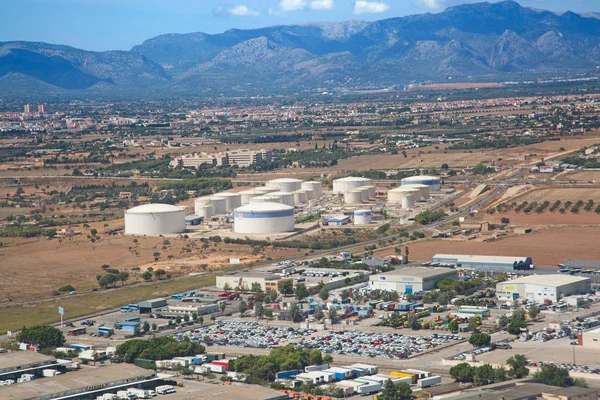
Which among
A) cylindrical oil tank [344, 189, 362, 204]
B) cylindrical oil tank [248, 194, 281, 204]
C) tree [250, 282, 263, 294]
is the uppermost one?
cylindrical oil tank [248, 194, 281, 204]

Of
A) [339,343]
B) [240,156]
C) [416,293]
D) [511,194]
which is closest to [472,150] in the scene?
[240,156]

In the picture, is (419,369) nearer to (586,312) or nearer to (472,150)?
(586,312)

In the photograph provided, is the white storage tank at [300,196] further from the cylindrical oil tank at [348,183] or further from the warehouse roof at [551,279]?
the warehouse roof at [551,279]

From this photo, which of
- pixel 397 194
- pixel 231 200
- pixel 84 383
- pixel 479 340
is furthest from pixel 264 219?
pixel 84 383

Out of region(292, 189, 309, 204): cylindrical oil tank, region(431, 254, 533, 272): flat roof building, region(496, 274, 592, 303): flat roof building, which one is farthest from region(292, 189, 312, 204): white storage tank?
region(496, 274, 592, 303): flat roof building

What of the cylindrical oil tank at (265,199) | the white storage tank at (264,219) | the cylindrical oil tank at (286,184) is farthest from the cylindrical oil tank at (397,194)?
the white storage tank at (264,219)

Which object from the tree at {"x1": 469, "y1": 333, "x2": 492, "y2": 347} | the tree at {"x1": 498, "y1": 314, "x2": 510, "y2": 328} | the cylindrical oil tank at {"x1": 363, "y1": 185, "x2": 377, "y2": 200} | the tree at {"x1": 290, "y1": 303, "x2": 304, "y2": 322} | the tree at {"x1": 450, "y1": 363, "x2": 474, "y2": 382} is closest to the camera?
the tree at {"x1": 450, "y1": 363, "x2": 474, "y2": 382}

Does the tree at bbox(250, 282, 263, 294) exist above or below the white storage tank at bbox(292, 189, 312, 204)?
below

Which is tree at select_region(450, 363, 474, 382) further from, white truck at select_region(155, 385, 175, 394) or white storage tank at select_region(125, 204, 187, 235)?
white storage tank at select_region(125, 204, 187, 235)

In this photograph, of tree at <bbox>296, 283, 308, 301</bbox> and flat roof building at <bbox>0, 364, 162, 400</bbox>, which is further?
tree at <bbox>296, 283, 308, 301</bbox>
